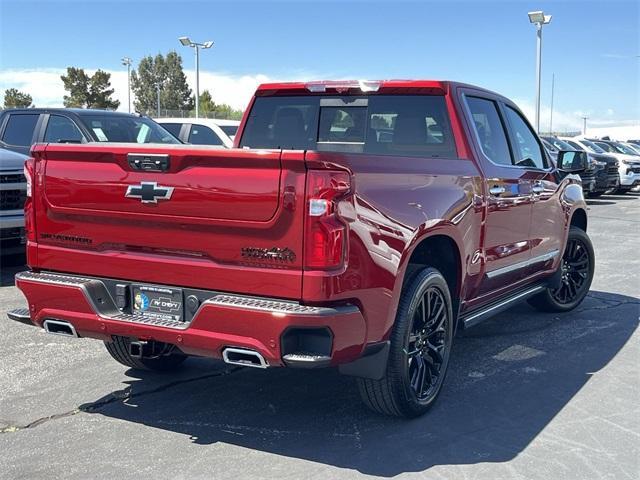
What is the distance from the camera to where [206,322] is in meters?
3.54

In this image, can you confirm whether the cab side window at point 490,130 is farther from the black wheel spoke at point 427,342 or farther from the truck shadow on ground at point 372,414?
the truck shadow on ground at point 372,414

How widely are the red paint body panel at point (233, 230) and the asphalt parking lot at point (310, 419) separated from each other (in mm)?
604

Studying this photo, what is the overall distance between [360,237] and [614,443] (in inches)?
73.7

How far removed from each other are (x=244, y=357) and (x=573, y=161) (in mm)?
4247

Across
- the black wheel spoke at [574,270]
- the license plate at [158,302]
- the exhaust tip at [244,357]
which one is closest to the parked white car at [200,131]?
the black wheel spoke at [574,270]

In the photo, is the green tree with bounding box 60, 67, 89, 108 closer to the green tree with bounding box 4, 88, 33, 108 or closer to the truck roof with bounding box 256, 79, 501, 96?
the green tree with bounding box 4, 88, 33, 108

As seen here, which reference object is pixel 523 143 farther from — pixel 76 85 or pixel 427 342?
pixel 76 85

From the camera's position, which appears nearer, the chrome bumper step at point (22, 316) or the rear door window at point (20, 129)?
the chrome bumper step at point (22, 316)

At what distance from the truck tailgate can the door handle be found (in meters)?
3.02

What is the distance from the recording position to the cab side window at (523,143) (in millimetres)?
5792

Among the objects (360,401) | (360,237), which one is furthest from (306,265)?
(360,401)

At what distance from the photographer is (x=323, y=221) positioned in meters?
3.34

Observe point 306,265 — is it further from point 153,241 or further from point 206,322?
point 153,241

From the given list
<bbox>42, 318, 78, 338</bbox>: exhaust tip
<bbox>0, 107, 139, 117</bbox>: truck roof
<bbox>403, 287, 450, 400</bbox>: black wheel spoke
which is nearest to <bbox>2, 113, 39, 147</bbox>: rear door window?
<bbox>0, 107, 139, 117</bbox>: truck roof
